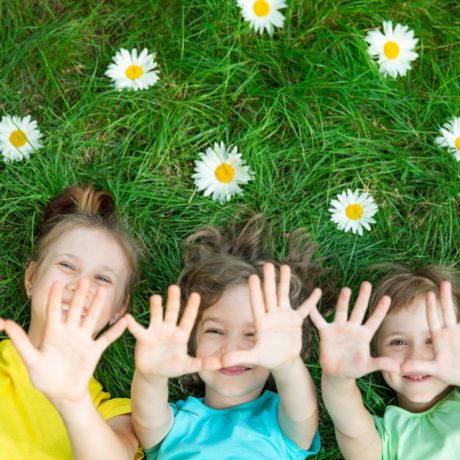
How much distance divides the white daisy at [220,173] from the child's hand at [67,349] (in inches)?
35.0

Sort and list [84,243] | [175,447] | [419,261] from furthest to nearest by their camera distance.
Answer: [419,261] < [84,243] < [175,447]

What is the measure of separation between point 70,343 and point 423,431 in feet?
3.82

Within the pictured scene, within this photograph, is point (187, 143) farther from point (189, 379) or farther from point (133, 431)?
point (133, 431)

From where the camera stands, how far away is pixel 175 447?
231 centimetres

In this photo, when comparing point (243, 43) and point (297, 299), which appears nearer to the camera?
point (297, 299)

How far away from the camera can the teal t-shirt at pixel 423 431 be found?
232 centimetres

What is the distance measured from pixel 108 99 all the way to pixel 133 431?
115 cm

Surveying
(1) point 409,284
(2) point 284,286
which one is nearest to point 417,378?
(1) point 409,284

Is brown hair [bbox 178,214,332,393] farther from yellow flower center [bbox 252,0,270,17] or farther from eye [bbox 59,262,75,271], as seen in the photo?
yellow flower center [bbox 252,0,270,17]

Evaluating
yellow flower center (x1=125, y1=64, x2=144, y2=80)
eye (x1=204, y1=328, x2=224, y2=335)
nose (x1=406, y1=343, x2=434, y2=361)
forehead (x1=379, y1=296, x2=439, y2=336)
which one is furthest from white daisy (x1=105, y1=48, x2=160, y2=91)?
nose (x1=406, y1=343, x2=434, y2=361)

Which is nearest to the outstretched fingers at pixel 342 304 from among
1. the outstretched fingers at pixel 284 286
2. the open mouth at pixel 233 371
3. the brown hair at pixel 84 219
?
the outstretched fingers at pixel 284 286

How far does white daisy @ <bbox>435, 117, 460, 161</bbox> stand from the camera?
2.69m

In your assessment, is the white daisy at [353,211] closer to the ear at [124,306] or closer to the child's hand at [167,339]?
the ear at [124,306]

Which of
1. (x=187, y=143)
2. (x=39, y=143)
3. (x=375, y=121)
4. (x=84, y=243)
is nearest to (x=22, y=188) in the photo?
(x=39, y=143)
